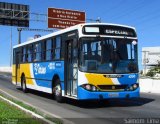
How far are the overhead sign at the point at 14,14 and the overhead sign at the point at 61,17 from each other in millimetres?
6113

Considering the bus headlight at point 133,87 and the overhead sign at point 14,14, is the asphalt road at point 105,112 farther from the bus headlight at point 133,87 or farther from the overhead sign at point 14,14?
the overhead sign at point 14,14

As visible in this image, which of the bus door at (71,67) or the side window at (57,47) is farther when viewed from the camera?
the side window at (57,47)

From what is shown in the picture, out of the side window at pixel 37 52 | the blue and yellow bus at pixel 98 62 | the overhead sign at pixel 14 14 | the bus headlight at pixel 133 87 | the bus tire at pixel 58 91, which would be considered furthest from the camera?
the overhead sign at pixel 14 14

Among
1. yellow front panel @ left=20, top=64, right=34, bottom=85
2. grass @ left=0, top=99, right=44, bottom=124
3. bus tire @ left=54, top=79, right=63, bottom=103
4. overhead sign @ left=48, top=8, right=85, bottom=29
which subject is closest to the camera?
grass @ left=0, top=99, right=44, bottom=124

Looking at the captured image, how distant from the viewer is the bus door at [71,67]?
1666 centimetres

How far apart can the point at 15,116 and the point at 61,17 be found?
33.0 m

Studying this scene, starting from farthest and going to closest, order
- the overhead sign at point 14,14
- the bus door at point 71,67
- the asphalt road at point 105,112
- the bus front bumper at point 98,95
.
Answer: the overhead sign at point 14,14, the bus door at point 71,67, the bus front bumper at point 98,95, the asphalt road at point 105,112

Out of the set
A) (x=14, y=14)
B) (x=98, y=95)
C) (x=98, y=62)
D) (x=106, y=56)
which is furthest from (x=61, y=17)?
(x=98, y=95)

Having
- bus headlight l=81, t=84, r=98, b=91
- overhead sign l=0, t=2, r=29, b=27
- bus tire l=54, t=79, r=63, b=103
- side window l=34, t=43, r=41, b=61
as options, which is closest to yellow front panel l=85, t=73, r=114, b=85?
bus headlight l=81, t=84, r=98, b=91

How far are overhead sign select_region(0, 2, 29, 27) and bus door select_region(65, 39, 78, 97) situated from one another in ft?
107

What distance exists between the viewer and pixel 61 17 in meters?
44.9

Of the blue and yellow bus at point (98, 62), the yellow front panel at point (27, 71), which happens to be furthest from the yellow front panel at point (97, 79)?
the yellow front panel at point (27, 71)

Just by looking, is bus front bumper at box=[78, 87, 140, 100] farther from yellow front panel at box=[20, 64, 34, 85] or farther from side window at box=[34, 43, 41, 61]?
yellow front panel at box=[20, 64, 34, 85]

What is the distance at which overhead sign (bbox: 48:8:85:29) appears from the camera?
44.7 meters
